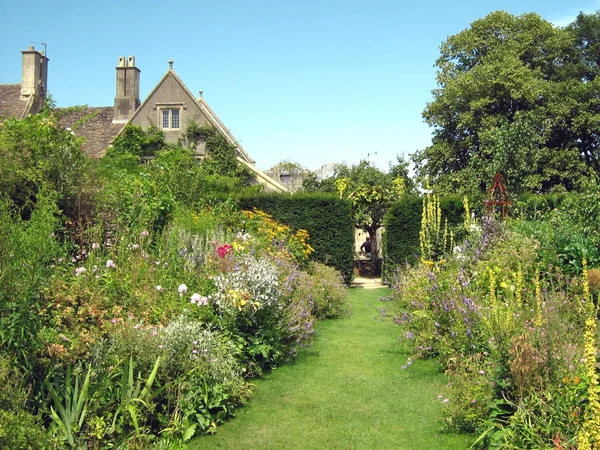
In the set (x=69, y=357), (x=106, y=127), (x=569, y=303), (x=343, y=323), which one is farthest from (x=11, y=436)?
(x=106, y=127)

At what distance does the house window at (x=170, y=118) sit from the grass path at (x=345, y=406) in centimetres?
2105

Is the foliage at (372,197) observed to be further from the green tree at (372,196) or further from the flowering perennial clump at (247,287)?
the flowering perennial clump at (247,287)

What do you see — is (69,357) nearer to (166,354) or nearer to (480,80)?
(166,354)

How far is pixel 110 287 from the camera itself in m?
6.50

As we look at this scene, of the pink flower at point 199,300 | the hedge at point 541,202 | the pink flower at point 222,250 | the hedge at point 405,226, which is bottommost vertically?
the pink flower at point 199,300

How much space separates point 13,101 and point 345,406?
25.8 meters

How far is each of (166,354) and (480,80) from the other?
23162 mm

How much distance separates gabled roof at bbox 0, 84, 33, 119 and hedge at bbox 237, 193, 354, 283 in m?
14.4

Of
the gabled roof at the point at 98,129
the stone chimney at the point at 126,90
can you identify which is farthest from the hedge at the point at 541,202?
the stone chimney at the point at 126,90

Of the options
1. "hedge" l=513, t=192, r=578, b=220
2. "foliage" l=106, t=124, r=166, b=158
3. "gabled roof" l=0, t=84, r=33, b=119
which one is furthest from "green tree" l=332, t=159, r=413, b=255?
"gabled roof" l=0, t=84, r=33, b=119

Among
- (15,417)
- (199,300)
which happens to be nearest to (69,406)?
(15,417)

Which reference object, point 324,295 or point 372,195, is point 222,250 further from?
point 372,195

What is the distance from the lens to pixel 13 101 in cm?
2712

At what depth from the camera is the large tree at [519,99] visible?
984 inches
